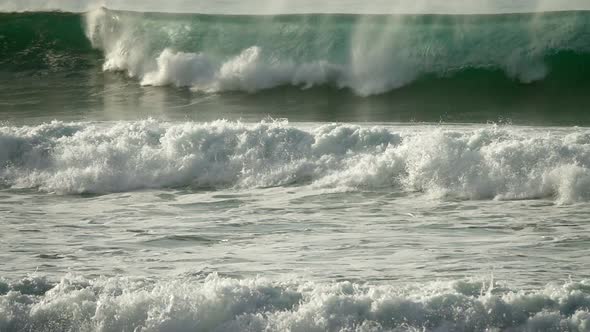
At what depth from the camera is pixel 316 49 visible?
66.2ft

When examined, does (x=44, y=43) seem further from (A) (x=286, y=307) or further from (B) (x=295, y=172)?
(A) (x=286, y=307)

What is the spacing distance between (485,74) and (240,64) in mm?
5107

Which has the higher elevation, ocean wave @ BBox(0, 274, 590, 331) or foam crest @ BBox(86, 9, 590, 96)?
foam crest @ BBox(86, 9, 590, 96)

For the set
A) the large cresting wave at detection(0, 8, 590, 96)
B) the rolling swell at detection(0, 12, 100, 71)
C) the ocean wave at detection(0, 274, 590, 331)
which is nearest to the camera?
the ocean wave at detection(0, 274, 590, 331)

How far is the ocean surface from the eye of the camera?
7469 millimetres

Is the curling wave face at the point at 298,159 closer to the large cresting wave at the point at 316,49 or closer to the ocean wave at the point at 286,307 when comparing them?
the ocean wave at the point at 286,307

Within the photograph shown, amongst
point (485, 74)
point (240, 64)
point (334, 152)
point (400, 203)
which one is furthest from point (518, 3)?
point (400, 203)

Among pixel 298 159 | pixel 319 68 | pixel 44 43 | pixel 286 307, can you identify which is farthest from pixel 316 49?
pixel 286 307

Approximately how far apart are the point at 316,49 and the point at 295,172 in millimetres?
8062

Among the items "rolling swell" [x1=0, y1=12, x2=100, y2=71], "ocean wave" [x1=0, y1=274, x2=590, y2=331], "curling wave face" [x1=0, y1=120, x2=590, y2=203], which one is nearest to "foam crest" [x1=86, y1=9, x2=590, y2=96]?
"rolling swell" [x1=0, y1=12, x2=100, y2=71]

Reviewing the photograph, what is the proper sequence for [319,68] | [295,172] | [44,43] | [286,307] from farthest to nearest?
[44,43], [319,68], [295,172], [286,307]

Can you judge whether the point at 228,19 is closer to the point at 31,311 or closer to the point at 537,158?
the point at 537,158

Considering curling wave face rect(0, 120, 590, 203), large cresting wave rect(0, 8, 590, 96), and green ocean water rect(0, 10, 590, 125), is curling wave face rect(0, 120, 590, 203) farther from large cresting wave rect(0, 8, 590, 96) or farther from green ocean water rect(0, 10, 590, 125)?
large cresting wave rect(0, 8, 590, 96)

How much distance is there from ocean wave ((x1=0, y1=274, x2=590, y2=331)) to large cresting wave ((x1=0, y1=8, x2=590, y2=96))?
11.5 metres
